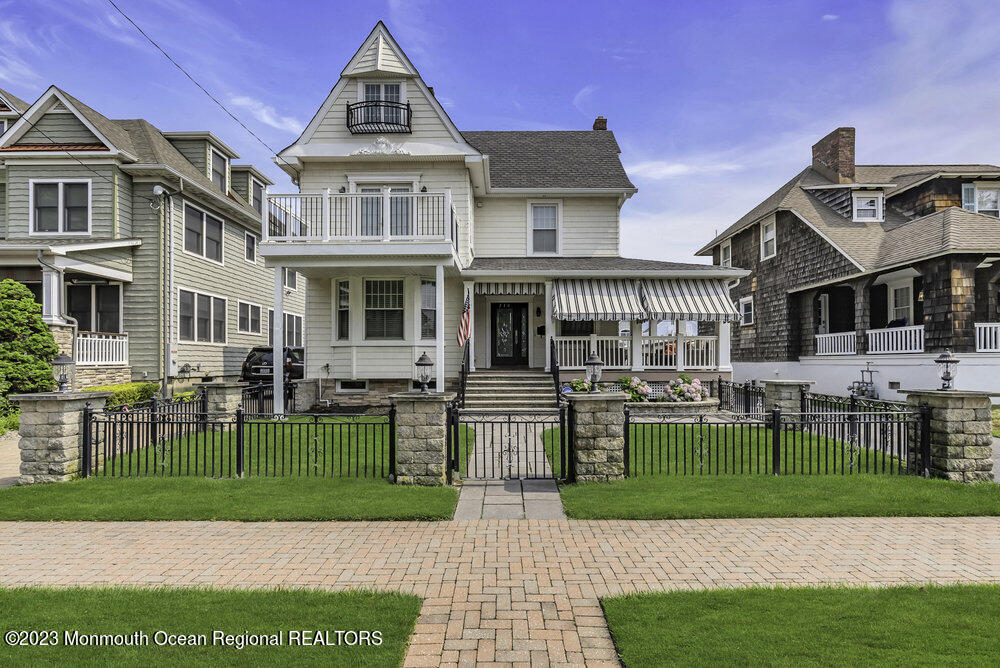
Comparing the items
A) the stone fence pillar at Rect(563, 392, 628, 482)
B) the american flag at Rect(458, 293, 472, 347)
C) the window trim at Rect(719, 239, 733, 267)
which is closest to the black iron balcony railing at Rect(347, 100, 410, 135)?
the american flag at Rect(458, 293, 472, 347)

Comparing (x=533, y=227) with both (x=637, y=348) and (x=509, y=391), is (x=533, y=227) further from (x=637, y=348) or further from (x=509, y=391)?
(x=509, y=391)

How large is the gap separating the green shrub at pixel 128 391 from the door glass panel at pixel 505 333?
10.6 metres

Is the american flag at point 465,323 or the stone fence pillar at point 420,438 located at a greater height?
the american flag at point 465,323

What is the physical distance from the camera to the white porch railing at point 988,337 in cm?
1617

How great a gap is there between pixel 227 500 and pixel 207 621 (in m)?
3.63

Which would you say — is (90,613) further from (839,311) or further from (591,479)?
(839,311)

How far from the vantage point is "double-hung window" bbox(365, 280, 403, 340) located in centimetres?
1670

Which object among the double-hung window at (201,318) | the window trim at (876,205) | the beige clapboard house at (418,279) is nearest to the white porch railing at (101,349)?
the double-hung window at (201,318)

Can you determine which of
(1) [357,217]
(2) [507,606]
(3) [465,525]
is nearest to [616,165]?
(1) [357,217]

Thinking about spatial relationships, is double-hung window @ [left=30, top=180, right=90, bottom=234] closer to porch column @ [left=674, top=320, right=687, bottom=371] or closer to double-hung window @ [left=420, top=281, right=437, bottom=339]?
double-hung window @ [left=420, top=281, right=437, bottom=339]

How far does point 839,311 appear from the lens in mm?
22734

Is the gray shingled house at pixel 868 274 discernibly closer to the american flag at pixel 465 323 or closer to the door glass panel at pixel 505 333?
the door glass panel at pixel 505 333

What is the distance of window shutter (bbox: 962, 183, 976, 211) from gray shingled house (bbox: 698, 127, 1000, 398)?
0.04 metres

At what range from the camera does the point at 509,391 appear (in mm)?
16188
